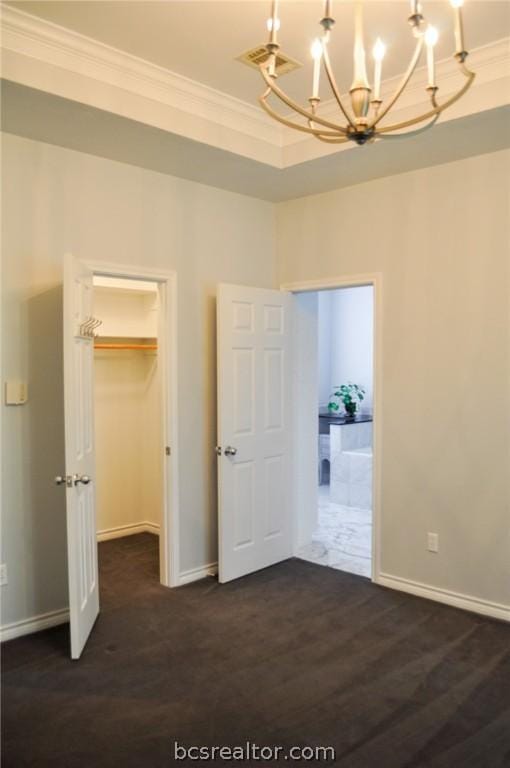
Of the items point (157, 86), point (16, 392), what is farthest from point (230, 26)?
point (16, 392)

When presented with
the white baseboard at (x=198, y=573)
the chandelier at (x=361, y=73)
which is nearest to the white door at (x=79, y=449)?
the white baseboard at (x=198, y=573)

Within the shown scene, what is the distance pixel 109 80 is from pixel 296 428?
2823 mm

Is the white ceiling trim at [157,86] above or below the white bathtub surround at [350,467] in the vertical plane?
above

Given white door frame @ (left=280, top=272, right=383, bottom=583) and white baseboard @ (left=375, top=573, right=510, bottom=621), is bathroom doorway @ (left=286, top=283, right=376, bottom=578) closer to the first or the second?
white door frame @ (left=280, top=272, right=383, bottom=583)

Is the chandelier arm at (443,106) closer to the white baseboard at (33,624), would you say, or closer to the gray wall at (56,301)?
the gray wall at (56,301)

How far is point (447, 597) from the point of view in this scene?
3.63 m

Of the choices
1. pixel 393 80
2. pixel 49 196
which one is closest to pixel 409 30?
pixel 393 80

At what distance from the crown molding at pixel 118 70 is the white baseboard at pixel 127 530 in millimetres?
3350

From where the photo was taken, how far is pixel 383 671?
2.83 metres

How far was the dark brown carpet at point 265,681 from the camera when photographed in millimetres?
2297

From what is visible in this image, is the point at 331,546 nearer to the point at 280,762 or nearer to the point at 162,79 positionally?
the point at 280,762

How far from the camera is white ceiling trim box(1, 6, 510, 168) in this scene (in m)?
2.59

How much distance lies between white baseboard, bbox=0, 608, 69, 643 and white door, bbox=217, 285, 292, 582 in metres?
1.08
